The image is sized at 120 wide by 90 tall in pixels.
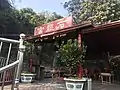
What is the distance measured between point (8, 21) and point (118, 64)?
8.76 m

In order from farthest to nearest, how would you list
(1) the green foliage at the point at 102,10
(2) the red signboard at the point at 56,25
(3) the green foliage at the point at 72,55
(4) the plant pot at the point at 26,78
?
(1) the green foliage at the point at 102,10 < (4) the plant pot at the point at 26,78 < (2) the red signboard at the point at 56,25 < (3) the green foliage at the point at 72,55

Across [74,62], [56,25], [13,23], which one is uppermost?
[13,23]

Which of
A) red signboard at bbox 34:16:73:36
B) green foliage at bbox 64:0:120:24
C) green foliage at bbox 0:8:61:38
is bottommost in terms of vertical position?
red signboard at bbox 34:16:73:36

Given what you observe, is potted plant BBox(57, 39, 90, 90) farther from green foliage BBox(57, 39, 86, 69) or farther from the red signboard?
the red signboard

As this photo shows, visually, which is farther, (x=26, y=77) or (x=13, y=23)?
(x=13, y=23)

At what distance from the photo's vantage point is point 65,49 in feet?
21.6

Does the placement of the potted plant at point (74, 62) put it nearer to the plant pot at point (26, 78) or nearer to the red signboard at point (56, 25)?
→ the red signboard at point (56, 25)

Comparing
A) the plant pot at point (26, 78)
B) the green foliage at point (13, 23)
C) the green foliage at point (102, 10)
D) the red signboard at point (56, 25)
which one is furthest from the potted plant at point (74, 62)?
the green foliage at point (13, 23)

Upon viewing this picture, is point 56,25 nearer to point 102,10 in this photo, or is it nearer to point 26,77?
point 26,77

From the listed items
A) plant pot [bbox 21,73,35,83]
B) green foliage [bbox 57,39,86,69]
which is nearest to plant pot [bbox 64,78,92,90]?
green foliage [bbox 57,39,86,69]

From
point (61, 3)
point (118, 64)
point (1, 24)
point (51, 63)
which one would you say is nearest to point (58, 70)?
point (51, 63)

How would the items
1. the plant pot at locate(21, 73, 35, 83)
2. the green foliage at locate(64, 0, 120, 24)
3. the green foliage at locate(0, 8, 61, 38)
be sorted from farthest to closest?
the green foliage at locate(64, 0, 120, 24) → the green foliage at locate(0, 8, 61, 38) → the plant pot at locate(21, 73, 35, 83)

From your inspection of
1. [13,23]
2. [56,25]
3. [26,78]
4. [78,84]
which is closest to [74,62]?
[78,84]

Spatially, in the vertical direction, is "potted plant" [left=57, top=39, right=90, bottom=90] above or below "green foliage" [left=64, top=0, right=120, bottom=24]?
below
